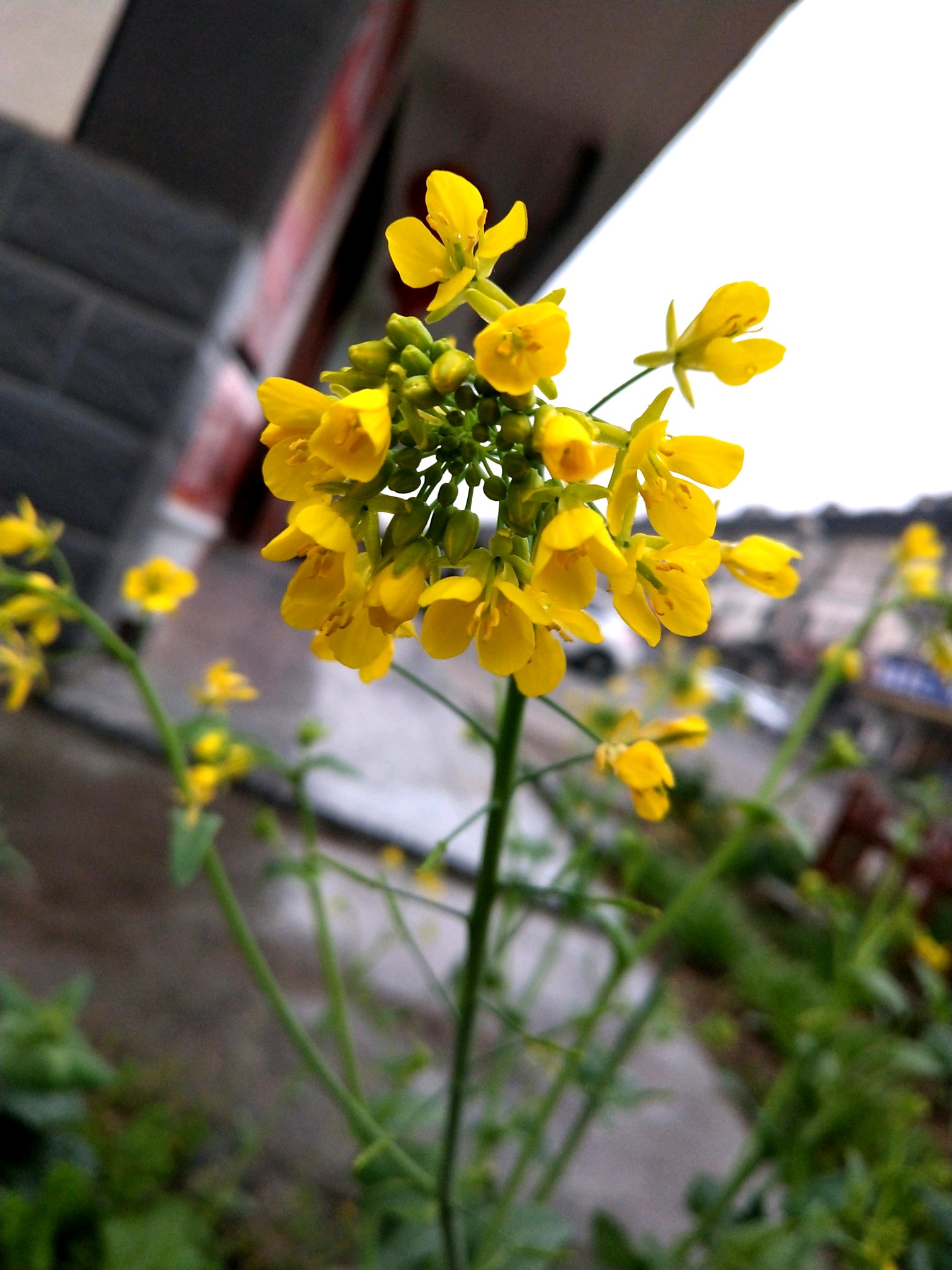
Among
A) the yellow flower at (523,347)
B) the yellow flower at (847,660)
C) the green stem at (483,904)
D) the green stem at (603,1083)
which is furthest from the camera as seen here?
the yellow flower at (847,660)

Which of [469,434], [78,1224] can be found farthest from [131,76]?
[78,1224]

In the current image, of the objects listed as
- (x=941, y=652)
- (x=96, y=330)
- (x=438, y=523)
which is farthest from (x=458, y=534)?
(x=96, y=330)

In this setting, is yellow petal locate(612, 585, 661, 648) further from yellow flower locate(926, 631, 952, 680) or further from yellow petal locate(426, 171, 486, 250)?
yellow flower locate(926, 631, 952, 680)

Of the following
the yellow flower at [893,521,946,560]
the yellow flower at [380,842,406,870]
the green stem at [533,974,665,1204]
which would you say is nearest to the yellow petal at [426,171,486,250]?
the green stem at [533,974,665,1204]

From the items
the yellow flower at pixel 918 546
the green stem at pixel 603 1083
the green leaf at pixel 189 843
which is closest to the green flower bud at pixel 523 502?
the green leaf at pixel 189 843

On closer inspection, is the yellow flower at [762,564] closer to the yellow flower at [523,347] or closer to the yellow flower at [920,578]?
the yellow flower at [523,347]

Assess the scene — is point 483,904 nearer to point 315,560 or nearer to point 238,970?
point 315,560
